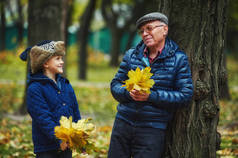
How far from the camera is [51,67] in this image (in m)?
3.00

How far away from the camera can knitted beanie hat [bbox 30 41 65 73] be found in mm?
2943

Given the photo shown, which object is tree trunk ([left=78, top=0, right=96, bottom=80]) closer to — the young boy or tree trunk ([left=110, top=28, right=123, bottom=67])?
tree trunk ([left=110, top=28, right=123, bottom=67])

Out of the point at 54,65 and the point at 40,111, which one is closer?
the point at 40,111

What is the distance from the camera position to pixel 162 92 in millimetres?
2697

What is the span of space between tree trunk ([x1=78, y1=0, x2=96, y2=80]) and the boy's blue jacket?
1269cm

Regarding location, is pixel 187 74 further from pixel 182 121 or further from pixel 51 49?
pixel 51 49

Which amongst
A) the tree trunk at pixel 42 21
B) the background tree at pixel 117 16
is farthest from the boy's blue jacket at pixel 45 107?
the background tree at pixel 117 16

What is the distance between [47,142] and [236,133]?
13.5 feet

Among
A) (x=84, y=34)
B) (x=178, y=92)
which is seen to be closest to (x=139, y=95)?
(x=178, y=92)

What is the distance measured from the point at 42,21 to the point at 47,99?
4.52 metres

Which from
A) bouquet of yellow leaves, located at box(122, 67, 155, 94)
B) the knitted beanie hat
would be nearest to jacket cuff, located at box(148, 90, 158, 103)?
bouquet of yellow leaves, located at box(122, 67, 155, 94)

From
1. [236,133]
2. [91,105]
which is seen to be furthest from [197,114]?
[91,105]

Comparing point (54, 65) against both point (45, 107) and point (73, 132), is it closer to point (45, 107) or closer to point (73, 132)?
point (45, 107)

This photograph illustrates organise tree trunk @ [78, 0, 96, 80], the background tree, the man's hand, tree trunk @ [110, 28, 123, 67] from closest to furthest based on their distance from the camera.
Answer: the man's hand → tree trunk @ [78, 0, 96, 80] → the background tree → tree trunk @ [110, 28, 123, 67]
